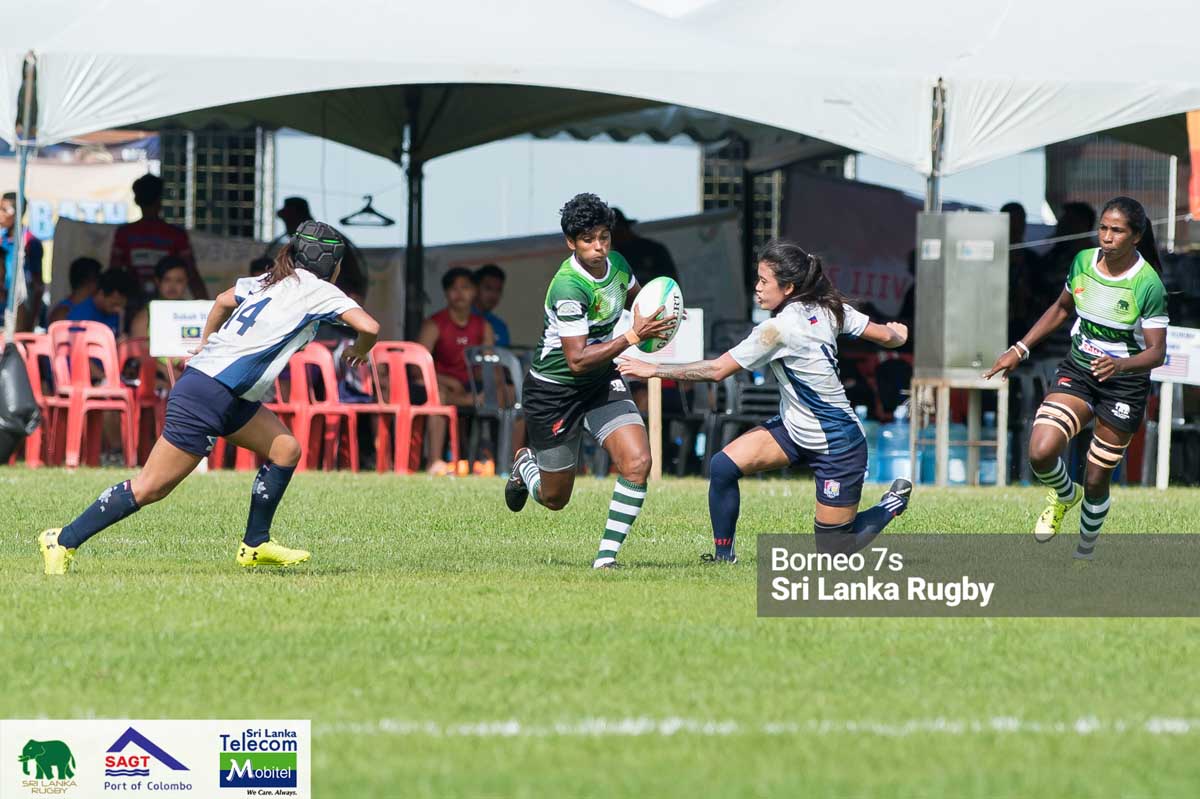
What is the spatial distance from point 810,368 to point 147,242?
1220 cm

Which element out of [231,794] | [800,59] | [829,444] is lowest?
[231,794]

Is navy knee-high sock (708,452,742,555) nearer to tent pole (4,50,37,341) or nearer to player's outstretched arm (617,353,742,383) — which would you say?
player's outstretched arm (617,353,742,383)

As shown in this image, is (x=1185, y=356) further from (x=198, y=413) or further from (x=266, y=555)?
(x=198, y=413)

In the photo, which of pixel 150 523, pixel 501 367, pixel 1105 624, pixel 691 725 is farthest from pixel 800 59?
pixel 691 725

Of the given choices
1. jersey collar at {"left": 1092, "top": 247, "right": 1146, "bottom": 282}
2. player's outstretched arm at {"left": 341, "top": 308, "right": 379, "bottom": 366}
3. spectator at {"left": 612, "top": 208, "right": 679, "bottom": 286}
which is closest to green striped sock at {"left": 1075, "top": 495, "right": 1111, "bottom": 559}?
jersey collar at {"left": 1092, "top": 247, "right": 1146, "bottom": 282}

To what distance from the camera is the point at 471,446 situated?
18.3 m

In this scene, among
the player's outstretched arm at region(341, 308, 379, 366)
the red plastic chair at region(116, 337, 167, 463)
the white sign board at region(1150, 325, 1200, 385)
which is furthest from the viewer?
the red plastic chair at region(116, 337, 167, 463)

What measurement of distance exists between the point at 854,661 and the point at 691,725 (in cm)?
127

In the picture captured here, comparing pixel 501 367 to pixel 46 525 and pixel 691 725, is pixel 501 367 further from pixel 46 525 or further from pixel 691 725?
pixel 691 725

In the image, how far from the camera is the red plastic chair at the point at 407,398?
17859 millimetres

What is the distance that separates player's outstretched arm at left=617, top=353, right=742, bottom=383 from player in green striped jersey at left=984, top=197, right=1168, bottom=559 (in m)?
1.85

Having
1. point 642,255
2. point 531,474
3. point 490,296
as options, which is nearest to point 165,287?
point 490,296

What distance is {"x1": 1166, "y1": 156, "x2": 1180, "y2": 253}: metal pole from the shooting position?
22.3 metres

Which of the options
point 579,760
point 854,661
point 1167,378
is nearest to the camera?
point 579,760
